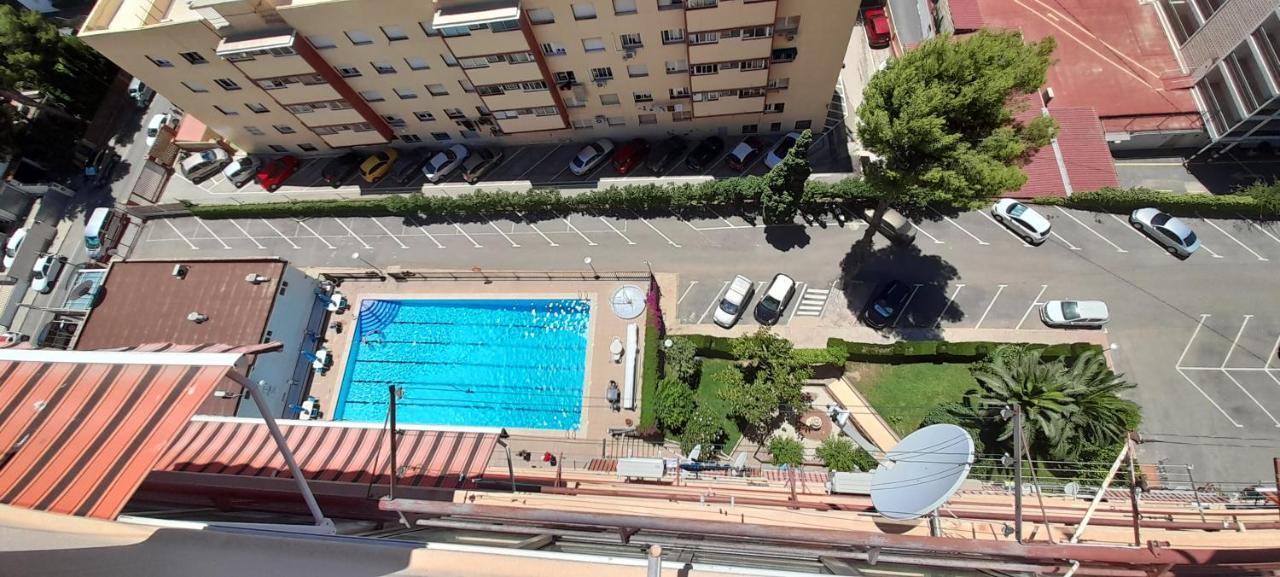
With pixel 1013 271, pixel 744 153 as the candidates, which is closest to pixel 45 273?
pixel 744 153

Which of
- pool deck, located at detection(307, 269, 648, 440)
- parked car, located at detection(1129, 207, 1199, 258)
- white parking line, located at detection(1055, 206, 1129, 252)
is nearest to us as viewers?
parked car, located at detection(1129, 207, 1199, 258)

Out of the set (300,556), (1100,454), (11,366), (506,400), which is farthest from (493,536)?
(1100,454)

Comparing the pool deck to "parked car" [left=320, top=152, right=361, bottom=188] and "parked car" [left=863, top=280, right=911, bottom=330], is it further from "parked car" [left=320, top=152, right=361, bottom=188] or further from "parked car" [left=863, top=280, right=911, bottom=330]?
"parked car" [left=863, top=280, right=911, bottom=330]

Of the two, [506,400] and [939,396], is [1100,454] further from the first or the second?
[506,400]

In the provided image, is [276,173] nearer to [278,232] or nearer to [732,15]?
[278,232]

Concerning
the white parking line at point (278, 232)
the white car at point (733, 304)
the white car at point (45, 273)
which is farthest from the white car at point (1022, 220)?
the white car at point (45, 273)

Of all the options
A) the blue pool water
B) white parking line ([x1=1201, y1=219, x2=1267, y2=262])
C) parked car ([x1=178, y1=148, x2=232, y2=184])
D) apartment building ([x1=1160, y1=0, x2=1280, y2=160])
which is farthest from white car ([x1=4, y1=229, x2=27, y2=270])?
apartment building ([x1=1160, y1=0, x2=1280, y2=160])

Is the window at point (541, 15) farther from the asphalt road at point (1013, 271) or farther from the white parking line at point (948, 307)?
the white parking line at point (948, 307)
